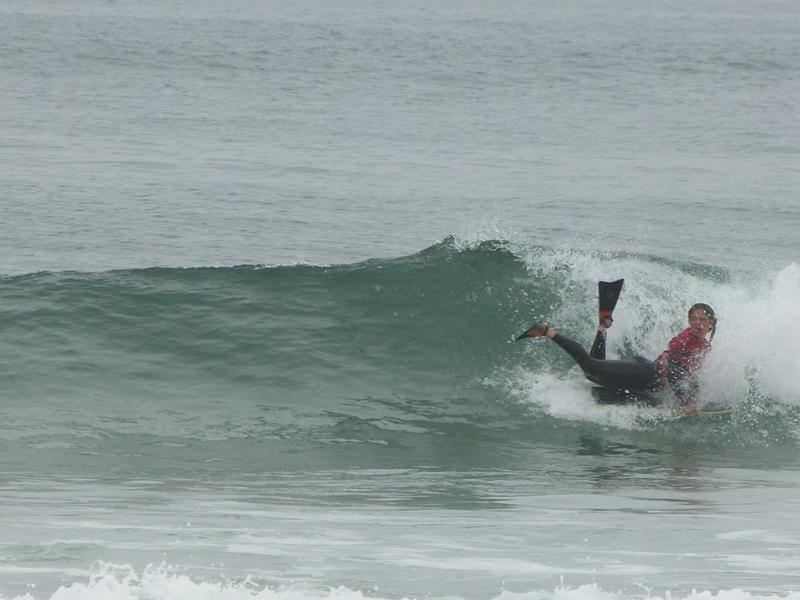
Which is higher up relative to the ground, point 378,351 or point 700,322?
point 700,322

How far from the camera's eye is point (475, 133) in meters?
35.0

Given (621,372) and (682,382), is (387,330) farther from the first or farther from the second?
(682,382)

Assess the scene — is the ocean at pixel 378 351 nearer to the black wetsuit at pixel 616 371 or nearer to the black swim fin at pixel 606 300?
the black wetsuit at pixel 616 371

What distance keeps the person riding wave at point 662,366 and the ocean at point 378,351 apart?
27 cm

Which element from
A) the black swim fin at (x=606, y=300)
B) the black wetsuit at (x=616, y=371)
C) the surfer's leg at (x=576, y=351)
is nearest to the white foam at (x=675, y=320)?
the black wetsuit at (x=616, y=371)

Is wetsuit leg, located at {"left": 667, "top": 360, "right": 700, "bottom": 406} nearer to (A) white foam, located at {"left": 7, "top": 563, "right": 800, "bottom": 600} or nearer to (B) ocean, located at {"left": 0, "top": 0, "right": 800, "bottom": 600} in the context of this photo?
(B) ocean, located at {"left": 0, "top": 0, "right": 800, "bottom": 600}

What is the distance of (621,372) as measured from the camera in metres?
12.3

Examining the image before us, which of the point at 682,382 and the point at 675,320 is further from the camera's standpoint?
the point at 675,320

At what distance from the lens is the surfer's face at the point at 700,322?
1238 centimetres

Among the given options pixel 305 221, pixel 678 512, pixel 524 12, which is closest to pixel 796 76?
pixel 524 12

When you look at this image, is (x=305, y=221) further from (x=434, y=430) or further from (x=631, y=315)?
(x=434, y=430)

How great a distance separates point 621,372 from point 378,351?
10.9 ft

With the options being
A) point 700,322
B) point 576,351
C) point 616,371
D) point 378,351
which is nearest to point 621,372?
point 616,371

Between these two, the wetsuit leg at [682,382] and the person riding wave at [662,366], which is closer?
the person riding wave at [662,366]
